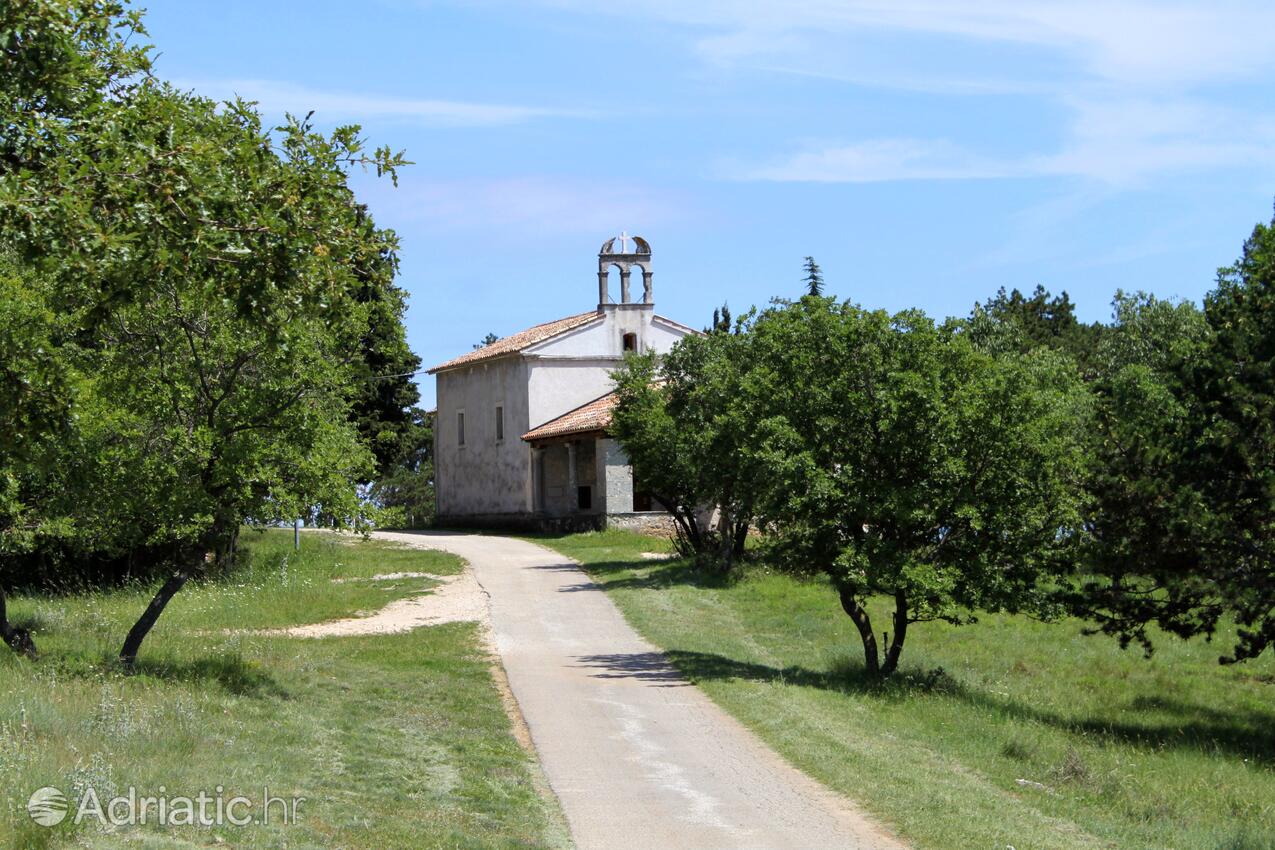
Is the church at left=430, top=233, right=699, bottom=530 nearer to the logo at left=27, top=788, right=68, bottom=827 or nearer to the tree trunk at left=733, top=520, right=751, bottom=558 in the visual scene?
the tree trunk at left=733, top=520, right=751, bottom=558

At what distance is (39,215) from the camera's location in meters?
7.90

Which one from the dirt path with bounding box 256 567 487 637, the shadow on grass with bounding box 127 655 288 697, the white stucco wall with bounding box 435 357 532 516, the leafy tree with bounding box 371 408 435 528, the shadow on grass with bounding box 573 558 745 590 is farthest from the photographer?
the leafy tree with bounding box 371 408 435 528

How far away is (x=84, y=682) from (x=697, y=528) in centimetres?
2061

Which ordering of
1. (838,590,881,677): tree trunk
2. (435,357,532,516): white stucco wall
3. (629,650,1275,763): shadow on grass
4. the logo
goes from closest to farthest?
1. the logo
2. (629,650,1275,763): shadow on grass
3. (838,590,881,677): tree trunk
4. (435,357,532,516): white stucco wall

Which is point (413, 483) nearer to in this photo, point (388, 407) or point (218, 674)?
point (388, 407)

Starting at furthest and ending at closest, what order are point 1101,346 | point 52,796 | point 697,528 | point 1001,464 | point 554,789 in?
point 1101,346 < point 697,528 < point 1001,464 < point 554,789 < point 52,796

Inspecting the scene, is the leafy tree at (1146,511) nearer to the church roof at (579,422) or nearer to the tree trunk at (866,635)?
the tree trunk at (866,635)

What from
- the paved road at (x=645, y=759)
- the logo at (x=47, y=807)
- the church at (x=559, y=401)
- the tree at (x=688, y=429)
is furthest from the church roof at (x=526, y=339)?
the logo at (x=47, y=807)

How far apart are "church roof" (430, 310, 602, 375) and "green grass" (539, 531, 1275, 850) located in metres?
15.4

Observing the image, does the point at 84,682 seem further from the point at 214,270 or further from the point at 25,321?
the point at 214,270

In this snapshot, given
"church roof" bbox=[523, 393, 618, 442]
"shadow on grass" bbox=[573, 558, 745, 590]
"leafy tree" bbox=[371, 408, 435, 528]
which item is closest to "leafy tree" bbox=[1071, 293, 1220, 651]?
"shadow on grass" bbox=[573, 558, 745, 590]

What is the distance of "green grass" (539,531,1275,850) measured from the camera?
1063cm

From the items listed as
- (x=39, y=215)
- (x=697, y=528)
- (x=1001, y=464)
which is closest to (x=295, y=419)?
(x=39, y=215)

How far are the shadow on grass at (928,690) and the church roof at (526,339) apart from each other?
87.8ft
